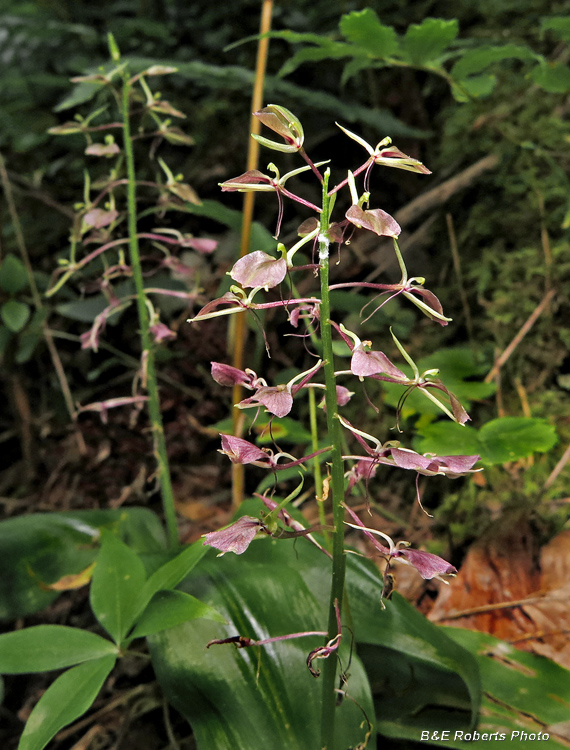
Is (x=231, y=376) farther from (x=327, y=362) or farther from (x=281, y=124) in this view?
(x=281, y=124)

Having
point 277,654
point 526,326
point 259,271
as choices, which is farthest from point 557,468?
point 259,271

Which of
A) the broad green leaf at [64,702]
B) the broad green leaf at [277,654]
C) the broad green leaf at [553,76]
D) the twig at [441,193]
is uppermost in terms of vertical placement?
the broad green leaf at [553,76]

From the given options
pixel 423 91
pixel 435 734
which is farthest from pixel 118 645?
pixel 423 91

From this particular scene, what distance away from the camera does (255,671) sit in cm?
80

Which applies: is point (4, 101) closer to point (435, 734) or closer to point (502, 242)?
point (502, 242)

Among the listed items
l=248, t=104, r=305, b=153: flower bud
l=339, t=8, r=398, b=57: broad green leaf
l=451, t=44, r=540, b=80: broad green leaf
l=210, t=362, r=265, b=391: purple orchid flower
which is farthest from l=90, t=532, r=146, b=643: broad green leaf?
l=451, t=44, r=540, b=80: broad green leaf

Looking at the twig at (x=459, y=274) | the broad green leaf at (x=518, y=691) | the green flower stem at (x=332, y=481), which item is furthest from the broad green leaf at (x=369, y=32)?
the broad green leaf at (x=518, y=691)

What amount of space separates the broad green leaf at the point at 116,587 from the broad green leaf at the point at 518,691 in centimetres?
54

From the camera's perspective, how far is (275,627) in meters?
0.84

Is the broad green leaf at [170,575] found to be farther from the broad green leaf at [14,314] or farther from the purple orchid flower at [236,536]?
the broad green leaf at [14,314]

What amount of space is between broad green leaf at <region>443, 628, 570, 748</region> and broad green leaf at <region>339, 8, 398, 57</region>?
4.18ft

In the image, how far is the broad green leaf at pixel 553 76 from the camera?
1368mm

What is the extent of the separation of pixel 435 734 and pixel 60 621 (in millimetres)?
970

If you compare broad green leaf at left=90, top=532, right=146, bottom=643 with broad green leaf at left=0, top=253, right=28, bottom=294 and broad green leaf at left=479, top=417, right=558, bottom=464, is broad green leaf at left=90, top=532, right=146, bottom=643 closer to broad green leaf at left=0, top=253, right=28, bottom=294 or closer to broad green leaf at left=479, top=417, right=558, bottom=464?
broad green leaf at left=479, top=417, right=558, bottom=464
